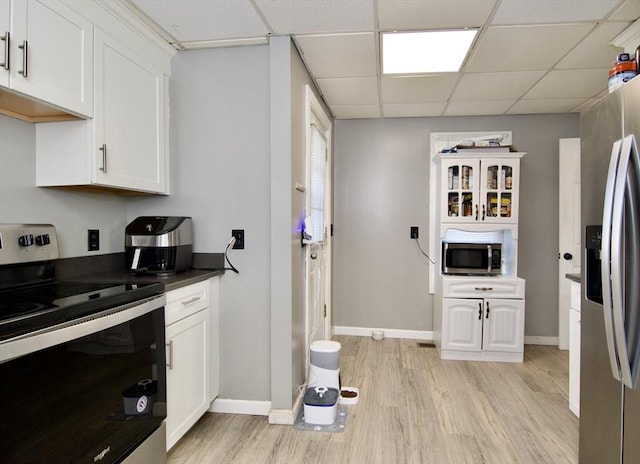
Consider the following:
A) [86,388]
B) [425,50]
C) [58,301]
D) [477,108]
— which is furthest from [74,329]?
[477,108]

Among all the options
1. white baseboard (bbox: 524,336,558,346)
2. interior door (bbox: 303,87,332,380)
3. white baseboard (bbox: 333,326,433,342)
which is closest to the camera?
interior door (bbox: 303,87,332,380)

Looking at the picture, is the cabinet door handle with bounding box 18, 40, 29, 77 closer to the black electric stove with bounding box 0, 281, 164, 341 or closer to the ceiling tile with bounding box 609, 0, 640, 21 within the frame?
the black electric stove with bounding box 0, 281, 164, 341

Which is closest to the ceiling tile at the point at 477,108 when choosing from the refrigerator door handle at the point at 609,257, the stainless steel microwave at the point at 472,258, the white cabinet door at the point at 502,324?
the stainless steel microwave at the point at 472,258

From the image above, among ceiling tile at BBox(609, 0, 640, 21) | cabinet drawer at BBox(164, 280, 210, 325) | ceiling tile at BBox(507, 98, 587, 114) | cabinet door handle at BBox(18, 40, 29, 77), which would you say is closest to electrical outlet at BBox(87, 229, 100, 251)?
cabinet drawer at BBox(164, 280, 210, 325)

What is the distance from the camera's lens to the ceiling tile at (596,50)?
2.11 meters

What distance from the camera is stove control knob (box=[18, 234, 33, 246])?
1.57 m

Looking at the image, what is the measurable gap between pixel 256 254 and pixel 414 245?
85.9 inches

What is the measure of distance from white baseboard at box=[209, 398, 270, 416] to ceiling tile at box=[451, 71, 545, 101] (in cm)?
277

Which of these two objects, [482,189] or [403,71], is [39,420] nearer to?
[403,71]

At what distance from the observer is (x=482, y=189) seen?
3.42 metres

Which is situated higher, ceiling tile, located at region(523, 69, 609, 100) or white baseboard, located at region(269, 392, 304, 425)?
ceiling tile, located at region(523, 69, 609, 100)

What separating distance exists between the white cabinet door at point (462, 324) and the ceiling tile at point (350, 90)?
1.99 m

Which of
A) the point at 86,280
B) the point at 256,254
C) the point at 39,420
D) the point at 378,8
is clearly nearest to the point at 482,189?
the point at 378,8

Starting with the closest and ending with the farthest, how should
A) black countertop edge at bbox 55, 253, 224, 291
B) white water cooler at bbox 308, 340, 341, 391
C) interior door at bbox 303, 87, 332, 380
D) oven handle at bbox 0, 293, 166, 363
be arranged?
oven handle at bbox 0, 293, 166, 363
black countertop edge at bbox 55, 253, 224, 291
white water cooler at bbox 308, 340, 341, 391
interior door at bbox 303, 87, 332, 380
